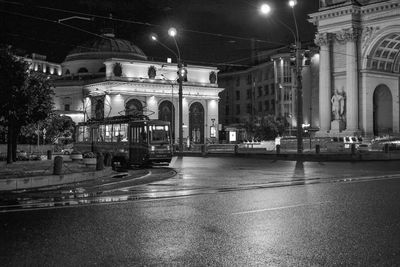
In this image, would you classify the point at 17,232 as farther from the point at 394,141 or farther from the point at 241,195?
the point at 394,141

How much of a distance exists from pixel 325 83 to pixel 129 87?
47355mm

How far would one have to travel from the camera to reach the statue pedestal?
4972 cm

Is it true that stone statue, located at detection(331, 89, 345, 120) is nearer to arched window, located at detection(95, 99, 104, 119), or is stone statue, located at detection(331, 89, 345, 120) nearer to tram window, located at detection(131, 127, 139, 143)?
tram window, located at detection(131, 127, 139, 143)

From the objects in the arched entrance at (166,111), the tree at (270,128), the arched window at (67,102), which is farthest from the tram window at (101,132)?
the arched window at (67,102)

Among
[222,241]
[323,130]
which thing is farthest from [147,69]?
[222,241]

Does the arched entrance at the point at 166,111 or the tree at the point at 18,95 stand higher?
the arched entrance at the point at 166,111

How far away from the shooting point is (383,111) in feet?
173

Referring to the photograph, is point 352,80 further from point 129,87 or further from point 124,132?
point 129,87

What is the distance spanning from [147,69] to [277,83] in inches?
907

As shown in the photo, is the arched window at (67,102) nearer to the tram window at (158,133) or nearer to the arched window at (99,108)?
the arched window at (99,108)

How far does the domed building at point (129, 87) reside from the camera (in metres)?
91.4

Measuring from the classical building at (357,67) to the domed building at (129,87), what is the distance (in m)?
39.7

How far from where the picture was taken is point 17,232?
8.48m

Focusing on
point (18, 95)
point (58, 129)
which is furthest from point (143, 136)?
point (58, 129)
